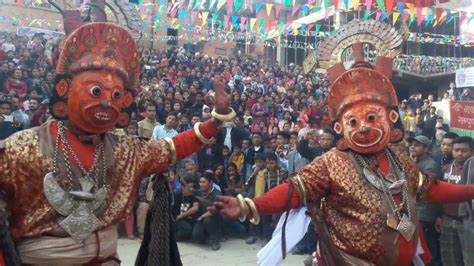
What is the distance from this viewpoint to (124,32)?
3.34m

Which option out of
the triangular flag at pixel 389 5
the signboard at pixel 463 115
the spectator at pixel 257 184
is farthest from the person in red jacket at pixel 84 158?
the triangular flag at pixel 389 5

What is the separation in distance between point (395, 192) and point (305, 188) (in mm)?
617

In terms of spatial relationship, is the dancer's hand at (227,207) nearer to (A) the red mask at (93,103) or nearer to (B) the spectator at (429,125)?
(A) the red mask at (93,103)

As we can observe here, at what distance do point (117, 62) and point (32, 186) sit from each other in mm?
946

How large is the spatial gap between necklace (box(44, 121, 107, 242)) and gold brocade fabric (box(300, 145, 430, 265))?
1.37 meters

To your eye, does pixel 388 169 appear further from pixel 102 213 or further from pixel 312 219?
pixel 102 213

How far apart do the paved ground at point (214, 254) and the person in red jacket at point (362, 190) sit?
3125mm

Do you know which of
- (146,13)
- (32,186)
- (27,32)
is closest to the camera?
(32,186)

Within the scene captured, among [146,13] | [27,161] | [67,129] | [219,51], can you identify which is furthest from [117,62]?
[219,51]

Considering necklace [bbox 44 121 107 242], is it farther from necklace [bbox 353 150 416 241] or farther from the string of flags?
the string of flags

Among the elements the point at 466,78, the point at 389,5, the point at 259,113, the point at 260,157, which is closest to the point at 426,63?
the point at 466,78

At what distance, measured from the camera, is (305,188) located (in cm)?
346

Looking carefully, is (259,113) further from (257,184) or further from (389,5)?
(389,5)

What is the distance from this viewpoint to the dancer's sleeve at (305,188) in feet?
11.1
